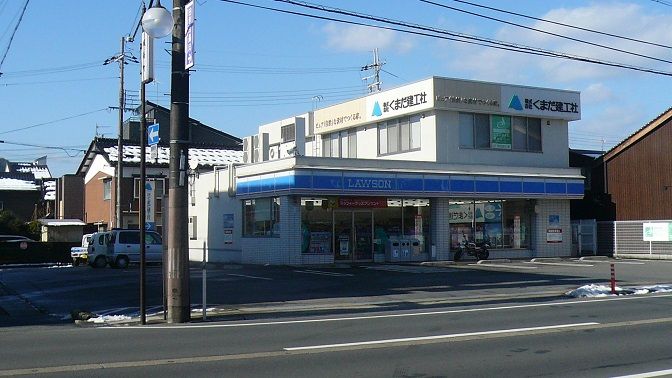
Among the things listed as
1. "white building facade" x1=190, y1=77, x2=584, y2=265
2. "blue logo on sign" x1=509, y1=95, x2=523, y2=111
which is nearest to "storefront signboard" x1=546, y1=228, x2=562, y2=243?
"white building facade" x1=190, y1=77, x2=584, y2=265

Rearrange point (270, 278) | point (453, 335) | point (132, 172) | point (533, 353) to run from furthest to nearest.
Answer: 1. point (132, 172)
2. point (270, 278)
3. point (453, 335)
4. point (533, 353)

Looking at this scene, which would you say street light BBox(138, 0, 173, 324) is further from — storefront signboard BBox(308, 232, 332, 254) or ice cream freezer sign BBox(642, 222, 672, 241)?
ice cream freezer sign BBox(642, 222, 672, 241)

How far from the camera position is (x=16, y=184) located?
74438mm

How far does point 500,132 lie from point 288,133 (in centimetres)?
1117

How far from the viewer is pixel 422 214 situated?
3600 cm

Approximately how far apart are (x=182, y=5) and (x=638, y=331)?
1101 centimetres

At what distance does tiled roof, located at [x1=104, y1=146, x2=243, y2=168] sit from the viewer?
182 ft

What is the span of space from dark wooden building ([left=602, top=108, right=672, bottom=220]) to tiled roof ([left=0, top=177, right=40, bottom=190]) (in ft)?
181

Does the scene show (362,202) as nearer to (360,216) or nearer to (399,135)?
(360,216)

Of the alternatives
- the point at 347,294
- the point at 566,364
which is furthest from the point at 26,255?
the point at 566,364

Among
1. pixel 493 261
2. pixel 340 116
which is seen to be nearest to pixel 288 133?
pixel 340 116

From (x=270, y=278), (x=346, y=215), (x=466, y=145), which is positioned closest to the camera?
(x=270, y=278)

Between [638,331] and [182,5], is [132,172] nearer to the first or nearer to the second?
[182,5]

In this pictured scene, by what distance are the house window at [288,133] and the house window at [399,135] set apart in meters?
4.59
